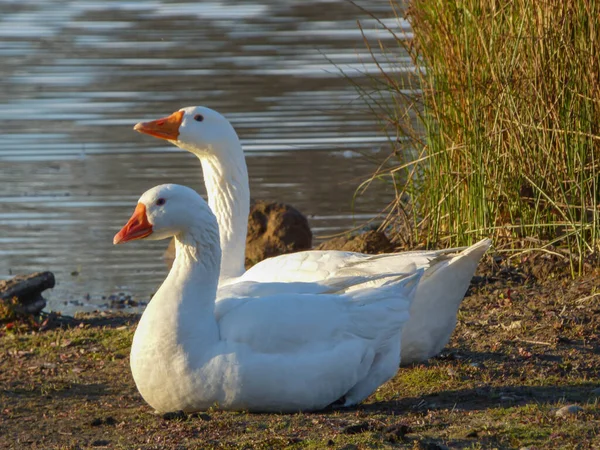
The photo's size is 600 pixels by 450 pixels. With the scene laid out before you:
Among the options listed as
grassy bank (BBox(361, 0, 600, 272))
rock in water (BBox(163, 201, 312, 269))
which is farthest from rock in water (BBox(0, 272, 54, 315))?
grassy bank (BBox(361, 0, 600, 272))

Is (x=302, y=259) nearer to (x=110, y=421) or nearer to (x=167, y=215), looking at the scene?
(x=167, y=215)

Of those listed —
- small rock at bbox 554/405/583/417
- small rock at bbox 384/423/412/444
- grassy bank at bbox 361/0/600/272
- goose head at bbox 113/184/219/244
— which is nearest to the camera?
small rock at bbox 384/423/412/444

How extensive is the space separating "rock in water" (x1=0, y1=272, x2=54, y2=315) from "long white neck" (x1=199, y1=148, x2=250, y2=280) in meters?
1.78

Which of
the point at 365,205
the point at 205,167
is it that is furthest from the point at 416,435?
the point at 365,205

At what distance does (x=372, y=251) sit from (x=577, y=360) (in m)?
2.98

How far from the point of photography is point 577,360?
263 inches

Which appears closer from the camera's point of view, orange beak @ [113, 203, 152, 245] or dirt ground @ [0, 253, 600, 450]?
dirt ground @ [0, 253, 600, 450]

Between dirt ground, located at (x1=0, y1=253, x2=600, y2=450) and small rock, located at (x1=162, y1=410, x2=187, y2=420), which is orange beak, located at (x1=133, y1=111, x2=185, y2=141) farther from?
small rock, located at (x1=162, y1=410, x2=187, y2=420)

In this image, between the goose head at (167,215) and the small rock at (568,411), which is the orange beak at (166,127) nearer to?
the goose head at (167,215)

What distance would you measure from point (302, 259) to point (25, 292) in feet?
9.59

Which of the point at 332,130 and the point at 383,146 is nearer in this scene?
the point at 383,146

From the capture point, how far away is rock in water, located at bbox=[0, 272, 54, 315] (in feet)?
29.2

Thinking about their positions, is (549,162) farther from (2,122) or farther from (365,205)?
(2,122)

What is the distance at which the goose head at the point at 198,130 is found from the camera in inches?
319
